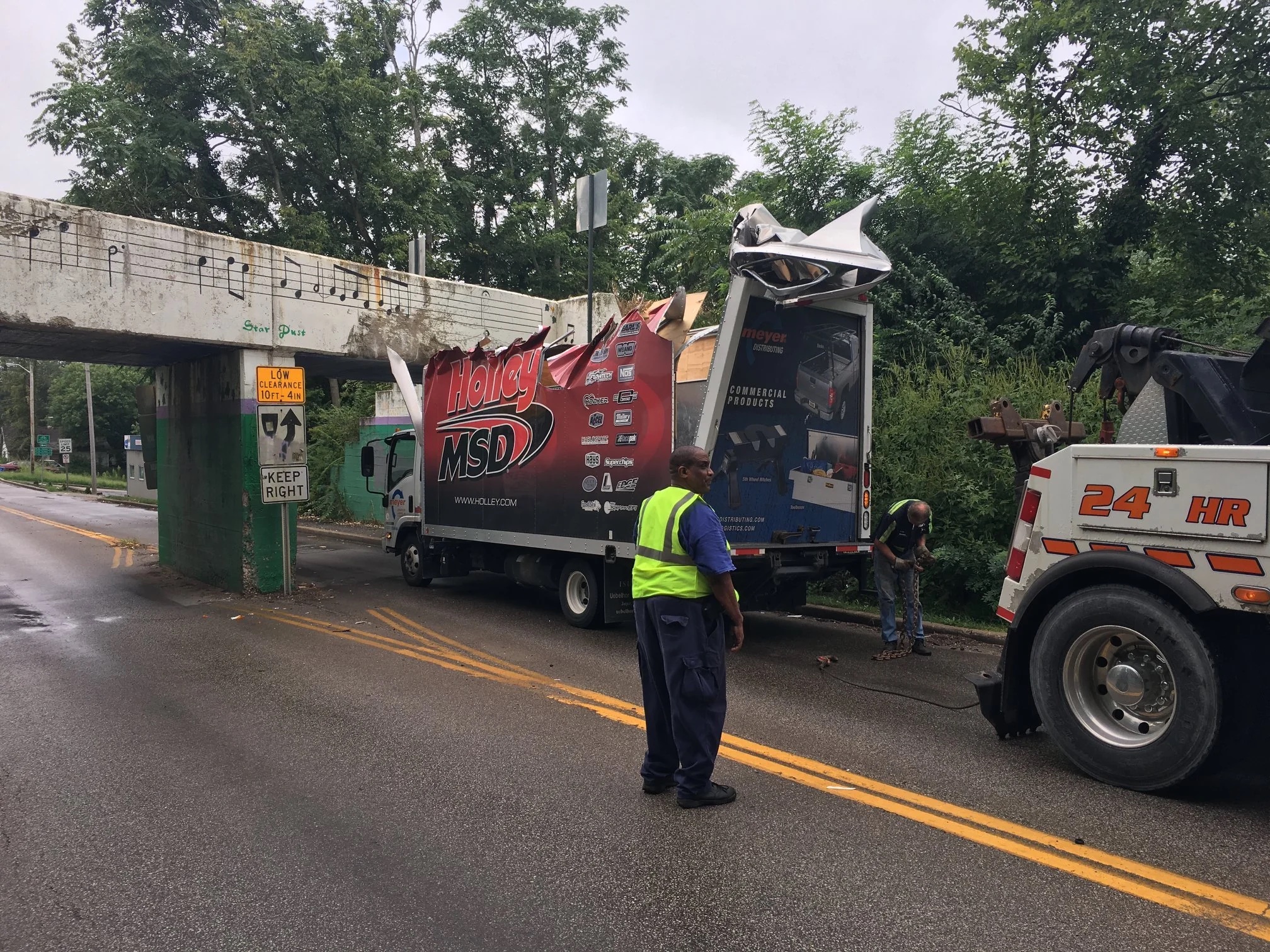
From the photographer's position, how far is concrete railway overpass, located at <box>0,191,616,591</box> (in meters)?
10.2

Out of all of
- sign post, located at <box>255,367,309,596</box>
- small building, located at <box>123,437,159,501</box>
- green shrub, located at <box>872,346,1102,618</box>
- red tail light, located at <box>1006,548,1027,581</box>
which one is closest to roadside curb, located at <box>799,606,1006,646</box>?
green shrub, located at <box>872,346,1102,618</box>

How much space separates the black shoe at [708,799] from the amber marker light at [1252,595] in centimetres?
258

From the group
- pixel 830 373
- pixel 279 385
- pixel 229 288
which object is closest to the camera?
pixel 830 373

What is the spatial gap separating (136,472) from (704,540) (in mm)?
40466

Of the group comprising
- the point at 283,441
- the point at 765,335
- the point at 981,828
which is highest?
the point at 765,335

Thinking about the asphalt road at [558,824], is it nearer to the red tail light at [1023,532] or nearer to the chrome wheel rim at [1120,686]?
the chrome wheel rim at [1120,686]

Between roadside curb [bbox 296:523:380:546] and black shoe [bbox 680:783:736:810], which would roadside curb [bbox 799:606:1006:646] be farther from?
roadside curb [bbox 296:523:380:546]

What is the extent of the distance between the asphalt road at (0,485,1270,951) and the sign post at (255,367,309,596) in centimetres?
459

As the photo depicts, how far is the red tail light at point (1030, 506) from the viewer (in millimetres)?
5090

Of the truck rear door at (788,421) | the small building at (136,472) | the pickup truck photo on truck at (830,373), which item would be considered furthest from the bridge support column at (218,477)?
the small building at (136,472)

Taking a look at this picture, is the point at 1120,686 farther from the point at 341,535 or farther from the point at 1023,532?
the point at 341,535

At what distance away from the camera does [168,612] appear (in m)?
11.0

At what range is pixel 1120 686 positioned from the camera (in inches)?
184

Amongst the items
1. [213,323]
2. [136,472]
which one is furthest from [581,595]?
[136,472]
